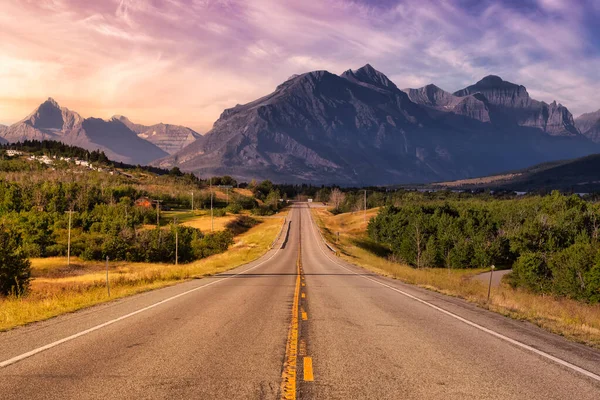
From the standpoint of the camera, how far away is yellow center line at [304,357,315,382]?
7.18 meters

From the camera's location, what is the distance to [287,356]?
855cm

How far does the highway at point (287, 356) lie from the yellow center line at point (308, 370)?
18 millimetres

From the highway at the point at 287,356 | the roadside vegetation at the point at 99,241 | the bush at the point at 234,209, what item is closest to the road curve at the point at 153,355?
the highway at the point at 287,356

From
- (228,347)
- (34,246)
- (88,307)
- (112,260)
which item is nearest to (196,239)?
(112,260)

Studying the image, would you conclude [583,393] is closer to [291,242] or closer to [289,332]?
[289,332]

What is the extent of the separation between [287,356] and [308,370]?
39.6 inches

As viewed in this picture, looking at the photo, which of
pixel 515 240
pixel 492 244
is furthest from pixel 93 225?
pixel 515 240

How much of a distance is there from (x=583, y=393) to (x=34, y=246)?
91600mm

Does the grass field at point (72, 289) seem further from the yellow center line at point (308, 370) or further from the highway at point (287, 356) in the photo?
the yellow center line at point (308, 370)

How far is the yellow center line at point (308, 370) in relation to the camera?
7.18 m

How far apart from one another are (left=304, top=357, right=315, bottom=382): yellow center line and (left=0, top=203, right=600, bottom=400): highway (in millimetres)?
18

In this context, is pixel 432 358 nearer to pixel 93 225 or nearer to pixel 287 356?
pixel 287 356

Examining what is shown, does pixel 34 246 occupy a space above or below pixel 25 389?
below

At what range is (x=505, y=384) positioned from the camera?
718 centimetres
